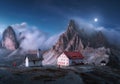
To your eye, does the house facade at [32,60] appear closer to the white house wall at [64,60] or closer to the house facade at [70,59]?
the white house wall at [64,60]

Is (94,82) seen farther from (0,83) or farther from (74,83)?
(0,83)

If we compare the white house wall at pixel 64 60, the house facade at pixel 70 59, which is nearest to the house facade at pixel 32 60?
the white house wall at pixel 64 60

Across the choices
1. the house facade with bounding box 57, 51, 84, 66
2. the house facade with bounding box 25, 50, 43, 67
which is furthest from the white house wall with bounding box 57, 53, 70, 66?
the house facade with bounding box 25, 50, 43, 67

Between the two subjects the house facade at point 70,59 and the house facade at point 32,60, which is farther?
the house facade at point 70,59

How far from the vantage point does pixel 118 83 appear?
62219 millimetres

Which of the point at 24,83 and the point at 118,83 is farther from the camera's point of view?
the point at 118,83

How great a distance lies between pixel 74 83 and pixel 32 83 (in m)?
13.4

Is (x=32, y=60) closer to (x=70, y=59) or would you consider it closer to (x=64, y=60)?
(x=64, y=60)

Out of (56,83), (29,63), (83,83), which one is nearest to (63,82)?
(56,83)

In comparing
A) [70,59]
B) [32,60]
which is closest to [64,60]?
[70,59]

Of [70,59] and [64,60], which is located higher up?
[70,59]

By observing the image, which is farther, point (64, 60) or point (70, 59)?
point (64, 60)

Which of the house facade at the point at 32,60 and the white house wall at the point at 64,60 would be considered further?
the white house wall at the point at 64,60

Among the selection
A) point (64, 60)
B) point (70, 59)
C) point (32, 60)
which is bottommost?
point (64, 60)
